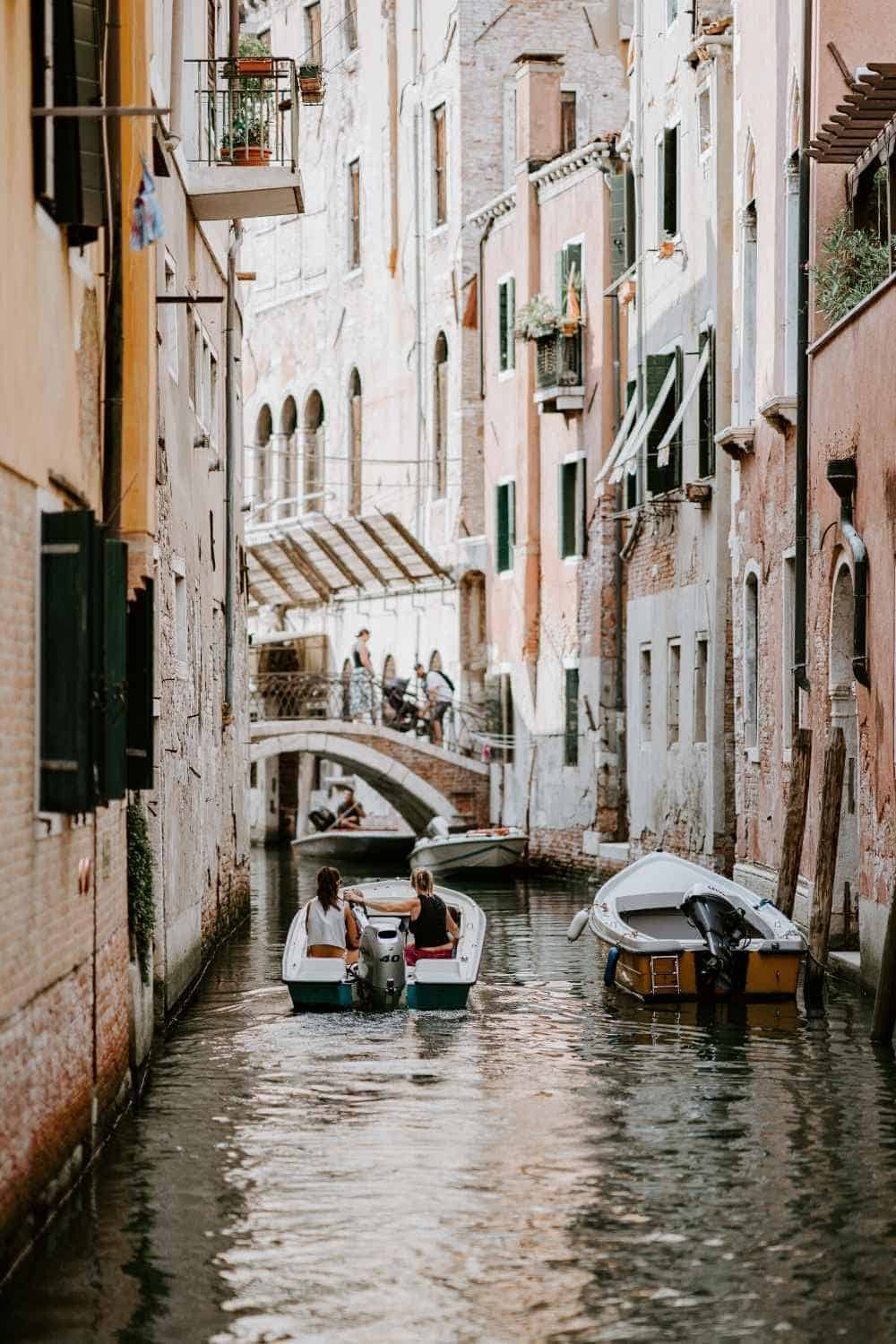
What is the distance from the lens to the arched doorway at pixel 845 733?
18.7m

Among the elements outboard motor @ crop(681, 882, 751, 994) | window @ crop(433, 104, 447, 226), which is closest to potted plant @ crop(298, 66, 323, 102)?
outboard motor @ crop(681, 882, 751, 994)

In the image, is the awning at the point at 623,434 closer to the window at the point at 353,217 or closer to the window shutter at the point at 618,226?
the window shutter at the point at 618,226

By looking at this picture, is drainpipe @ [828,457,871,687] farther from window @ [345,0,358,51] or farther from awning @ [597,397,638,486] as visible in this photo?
window @ [345,0,358,51]

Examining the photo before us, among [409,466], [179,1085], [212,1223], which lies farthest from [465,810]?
[212,1223]

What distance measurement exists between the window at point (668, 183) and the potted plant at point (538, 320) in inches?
176

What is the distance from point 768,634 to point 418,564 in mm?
16905

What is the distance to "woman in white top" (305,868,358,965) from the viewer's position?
17.0 metres

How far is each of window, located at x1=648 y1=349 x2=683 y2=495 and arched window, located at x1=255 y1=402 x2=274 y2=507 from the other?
66.0 feet

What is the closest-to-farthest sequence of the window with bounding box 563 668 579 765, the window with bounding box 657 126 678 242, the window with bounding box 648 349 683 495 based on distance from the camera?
the window with bounding box 648 349 683 495 < the window with bounding box 657 126 678 242 < the window with bounding box 563 668 579 765

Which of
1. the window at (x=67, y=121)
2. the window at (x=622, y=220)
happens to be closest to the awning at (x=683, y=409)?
the window at (x=622, y=220)

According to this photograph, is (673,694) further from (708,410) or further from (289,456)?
(289,456)

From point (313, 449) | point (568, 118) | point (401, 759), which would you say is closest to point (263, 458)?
point (313, 449)

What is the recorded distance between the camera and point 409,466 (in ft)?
133

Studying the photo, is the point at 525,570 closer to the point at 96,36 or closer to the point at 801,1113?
the point at 801,1113
